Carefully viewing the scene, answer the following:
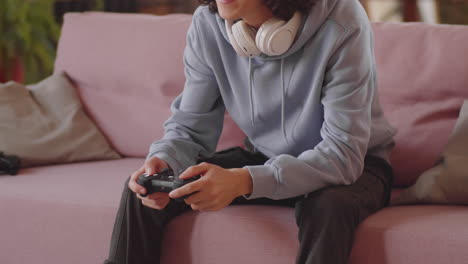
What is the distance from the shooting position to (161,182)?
139 centimetres

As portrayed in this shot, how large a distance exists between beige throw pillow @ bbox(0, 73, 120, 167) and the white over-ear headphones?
2.63 feet

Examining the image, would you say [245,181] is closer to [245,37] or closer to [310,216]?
[310,216]

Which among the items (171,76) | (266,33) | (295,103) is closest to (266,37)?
(266,33)

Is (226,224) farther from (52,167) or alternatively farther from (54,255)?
A: (52,167)

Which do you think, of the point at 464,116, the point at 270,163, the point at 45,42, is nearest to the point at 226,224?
the point at 270,163

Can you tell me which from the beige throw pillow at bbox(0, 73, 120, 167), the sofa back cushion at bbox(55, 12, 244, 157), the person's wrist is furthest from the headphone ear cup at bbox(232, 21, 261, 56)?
the beige throw pillow at bbox(0, 73, 120, 167)

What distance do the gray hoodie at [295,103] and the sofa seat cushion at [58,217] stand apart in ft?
0.80

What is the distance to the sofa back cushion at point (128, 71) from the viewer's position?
2094 mm

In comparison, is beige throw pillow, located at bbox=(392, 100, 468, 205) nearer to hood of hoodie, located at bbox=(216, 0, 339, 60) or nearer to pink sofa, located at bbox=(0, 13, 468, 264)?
pink sofa, located at bbox=(0, 13, 468, 264)

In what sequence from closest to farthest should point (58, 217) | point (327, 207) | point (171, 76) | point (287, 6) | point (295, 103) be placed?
1. point (327, 207)
2. point (287, 6)
3. point (295, 103)
4. point (58, 217)
5. point (171, 76)

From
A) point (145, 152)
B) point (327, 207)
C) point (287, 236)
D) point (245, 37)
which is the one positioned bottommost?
point (145, 152)

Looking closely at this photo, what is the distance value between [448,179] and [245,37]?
1.89 ft

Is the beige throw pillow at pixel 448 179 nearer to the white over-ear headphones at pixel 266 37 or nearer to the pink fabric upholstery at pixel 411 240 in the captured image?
the pink fabric upholstery at pixel 411 240

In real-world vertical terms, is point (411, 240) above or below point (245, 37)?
below
